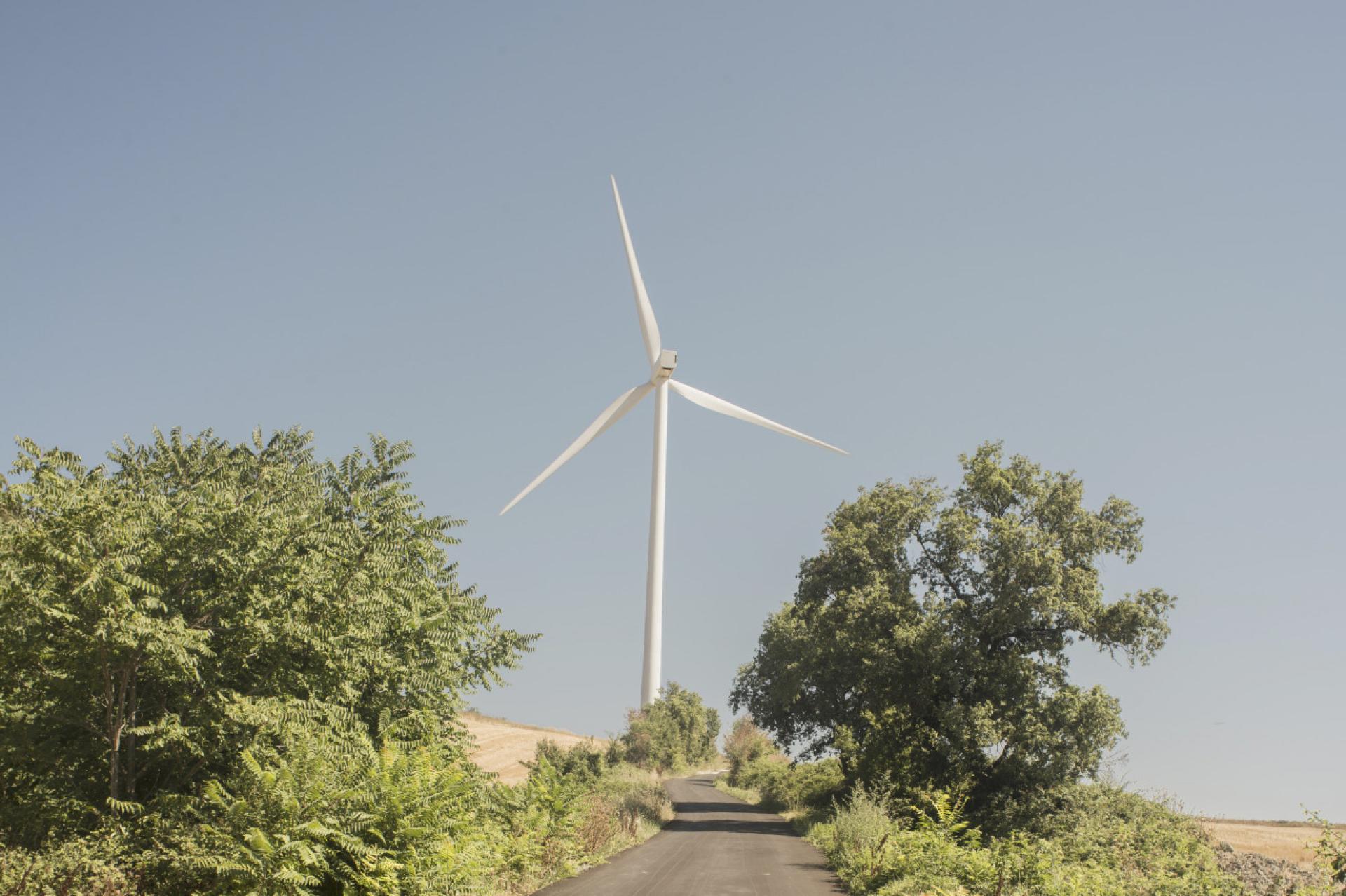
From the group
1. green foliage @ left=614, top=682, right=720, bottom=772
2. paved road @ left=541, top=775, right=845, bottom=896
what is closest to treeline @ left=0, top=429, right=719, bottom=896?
paved road @ left=541, top=775, right=845, bottom=896

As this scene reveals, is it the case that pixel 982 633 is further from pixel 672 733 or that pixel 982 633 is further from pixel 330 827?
pixel 672 733

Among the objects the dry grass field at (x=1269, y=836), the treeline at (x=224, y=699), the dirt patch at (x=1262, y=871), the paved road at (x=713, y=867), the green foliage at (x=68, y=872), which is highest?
the treeline at (x=224, y=699)

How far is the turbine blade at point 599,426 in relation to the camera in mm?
53156

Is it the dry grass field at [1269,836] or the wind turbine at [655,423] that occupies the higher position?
the wind turbine at [655,423]

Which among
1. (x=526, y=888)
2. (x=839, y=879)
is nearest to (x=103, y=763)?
(x=526, y=888)

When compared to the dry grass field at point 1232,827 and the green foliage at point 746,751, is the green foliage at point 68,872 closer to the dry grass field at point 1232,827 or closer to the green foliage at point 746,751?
the dry grass field at point 1232,827

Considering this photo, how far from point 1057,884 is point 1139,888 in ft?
7.86

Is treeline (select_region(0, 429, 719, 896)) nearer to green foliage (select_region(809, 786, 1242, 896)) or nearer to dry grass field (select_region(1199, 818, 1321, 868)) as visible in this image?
green foliage (select_region(809, 786, 1242, 896))

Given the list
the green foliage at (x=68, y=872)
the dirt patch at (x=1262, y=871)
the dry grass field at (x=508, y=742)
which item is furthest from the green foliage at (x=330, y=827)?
the dry grass field at (x=508, y=742)

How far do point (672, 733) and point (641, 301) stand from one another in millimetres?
43812

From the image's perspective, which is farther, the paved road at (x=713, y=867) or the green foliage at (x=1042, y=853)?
the paved road at (x=713, y=867)

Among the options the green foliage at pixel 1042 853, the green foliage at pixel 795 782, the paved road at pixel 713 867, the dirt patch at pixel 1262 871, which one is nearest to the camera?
the green foliage at pixel 1042 853

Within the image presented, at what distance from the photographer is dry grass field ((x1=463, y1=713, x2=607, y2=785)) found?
62.5m

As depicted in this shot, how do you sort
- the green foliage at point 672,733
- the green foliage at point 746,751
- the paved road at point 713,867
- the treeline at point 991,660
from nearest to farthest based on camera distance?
the paved road at point 713,867 < the treeline at point 991,660 < the green foliage at point 672,733 < the green foliage at point 746,751
